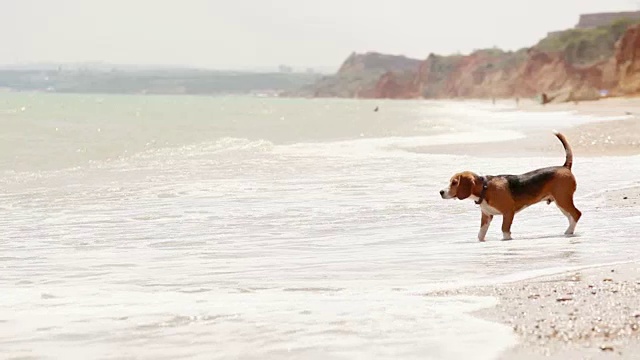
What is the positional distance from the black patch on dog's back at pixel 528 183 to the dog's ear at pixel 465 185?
377 mm

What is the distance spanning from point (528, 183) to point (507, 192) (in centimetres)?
24

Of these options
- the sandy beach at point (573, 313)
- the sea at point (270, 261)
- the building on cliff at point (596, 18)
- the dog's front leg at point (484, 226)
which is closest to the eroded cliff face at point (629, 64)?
the sea at point (270, 261)

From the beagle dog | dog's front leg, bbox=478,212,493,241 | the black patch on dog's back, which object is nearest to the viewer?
dog's front leg, bbox=478,212,493,241

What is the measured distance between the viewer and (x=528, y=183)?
29.2 ft

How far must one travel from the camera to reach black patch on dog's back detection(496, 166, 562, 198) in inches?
350

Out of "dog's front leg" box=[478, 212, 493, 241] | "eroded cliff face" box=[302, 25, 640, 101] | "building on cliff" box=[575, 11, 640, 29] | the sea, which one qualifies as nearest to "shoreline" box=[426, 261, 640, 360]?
the sea

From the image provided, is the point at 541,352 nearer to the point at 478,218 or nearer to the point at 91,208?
the point at 478,218

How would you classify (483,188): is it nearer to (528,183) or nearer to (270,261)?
(528,183)

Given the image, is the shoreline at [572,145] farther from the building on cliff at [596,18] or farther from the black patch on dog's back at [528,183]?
the building on cliff at [596,18]

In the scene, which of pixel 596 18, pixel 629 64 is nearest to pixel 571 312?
pixel 629 64

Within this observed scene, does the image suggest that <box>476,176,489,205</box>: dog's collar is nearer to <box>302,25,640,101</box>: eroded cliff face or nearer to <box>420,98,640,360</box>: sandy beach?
<box>420,98,640,360</box>: sandy beach

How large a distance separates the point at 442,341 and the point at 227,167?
16203 millimetres

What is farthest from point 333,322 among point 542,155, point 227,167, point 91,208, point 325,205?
point 542,155

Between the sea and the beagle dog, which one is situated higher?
the beagle dog
